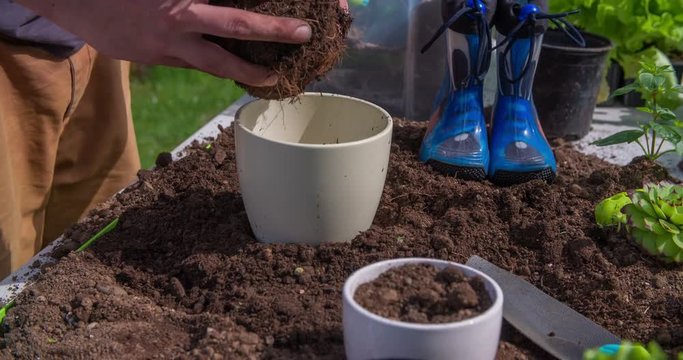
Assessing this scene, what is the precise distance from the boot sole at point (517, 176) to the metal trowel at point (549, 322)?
0.47 meters

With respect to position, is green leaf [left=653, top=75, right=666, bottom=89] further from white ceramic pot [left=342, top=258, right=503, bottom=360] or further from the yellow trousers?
the yellow trousers

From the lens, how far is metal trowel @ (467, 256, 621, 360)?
3.92ft

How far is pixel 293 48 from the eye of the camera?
1.30 metres

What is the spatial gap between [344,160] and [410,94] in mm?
955

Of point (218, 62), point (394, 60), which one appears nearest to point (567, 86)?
point (394, 60)

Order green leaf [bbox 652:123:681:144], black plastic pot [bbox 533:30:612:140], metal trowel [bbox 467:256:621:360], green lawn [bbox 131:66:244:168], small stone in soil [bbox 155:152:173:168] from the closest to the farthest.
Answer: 1. metal trowel [bbox 467:256:621:360]
2. green leaf [bbox 652:123:681:144]
3. small stone in soil [bbox 155:152:173:168]
4. black plastic pot [bbox 533:30:612:140]
5. green lawn [bbox 131:66:244:168]

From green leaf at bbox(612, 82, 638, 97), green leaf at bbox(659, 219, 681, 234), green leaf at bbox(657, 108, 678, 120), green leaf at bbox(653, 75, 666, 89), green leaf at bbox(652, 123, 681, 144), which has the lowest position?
green leaf at bbox(659, 219, 681, 234)

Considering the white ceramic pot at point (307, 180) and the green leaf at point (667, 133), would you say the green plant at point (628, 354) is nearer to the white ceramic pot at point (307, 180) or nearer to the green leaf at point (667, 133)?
the white ceramic pot at point (307, 180)

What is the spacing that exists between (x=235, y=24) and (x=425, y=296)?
47cm

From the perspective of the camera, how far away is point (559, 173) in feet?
5.93

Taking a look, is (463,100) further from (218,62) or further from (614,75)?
(614,75)

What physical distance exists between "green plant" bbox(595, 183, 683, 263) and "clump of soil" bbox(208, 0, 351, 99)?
1.86 feet

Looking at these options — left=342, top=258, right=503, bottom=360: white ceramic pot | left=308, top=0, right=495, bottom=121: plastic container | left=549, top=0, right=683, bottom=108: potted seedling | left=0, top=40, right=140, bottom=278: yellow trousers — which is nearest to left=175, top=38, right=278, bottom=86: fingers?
left=342, top=258, right=503, bottom=360: white ceramic pot

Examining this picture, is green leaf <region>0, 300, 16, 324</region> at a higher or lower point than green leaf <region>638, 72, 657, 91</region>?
lower
